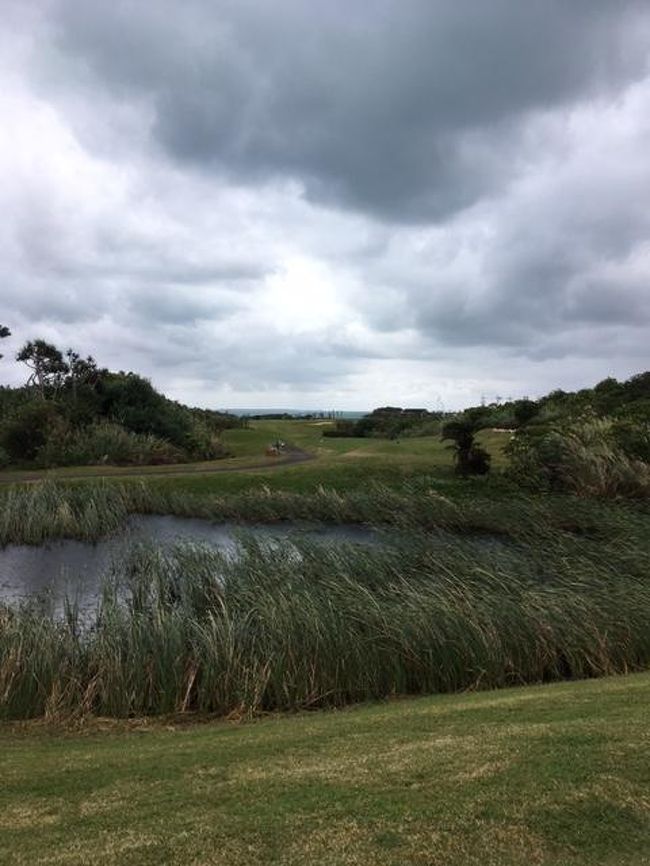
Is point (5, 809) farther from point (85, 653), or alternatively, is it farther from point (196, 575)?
point (196, 575)

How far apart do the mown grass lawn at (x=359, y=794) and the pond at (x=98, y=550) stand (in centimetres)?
666

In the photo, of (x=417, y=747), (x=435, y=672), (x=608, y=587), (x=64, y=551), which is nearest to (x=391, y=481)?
(x=64, y=551)

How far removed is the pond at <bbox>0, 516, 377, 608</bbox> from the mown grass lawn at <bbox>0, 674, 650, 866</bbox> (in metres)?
6.66

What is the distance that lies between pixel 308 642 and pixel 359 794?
4667mm

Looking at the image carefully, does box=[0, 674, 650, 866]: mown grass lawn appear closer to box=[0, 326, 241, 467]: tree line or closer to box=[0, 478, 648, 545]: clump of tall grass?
box=[0, 478, 648, 545]: clump of tall grass

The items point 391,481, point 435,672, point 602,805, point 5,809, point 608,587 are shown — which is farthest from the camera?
point 391,481

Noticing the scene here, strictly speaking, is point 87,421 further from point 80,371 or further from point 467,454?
point 467,454

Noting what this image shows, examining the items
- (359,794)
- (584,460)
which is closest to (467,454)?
(584,460)

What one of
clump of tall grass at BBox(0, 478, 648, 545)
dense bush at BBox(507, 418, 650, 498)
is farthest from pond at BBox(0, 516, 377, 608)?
dense bush at BBox(507, 418, 650, 498)

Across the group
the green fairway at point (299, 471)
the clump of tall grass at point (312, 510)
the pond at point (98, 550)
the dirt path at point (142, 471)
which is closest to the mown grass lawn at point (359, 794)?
the pond at point (98, 550)

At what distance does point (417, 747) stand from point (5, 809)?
9.87ft

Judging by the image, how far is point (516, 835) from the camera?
158 inches

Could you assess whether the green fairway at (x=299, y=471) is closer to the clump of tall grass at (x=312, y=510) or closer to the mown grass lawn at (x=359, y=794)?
the clump of tall grass at (x=312, y=510)

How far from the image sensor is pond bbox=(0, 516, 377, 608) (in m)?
15.9
